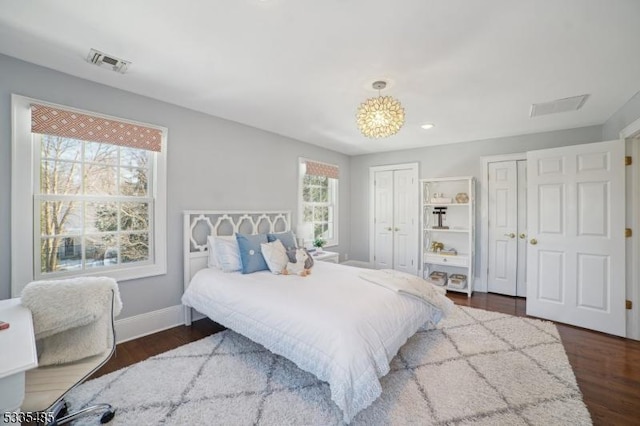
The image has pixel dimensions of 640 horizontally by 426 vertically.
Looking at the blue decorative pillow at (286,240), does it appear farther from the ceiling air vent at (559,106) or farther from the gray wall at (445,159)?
the ceiling air vent at (559,106)

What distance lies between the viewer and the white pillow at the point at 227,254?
304 cm

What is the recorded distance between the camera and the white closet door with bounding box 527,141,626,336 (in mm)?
3031

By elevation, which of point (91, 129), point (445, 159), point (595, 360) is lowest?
point (595, 360)

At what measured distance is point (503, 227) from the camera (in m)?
4.41

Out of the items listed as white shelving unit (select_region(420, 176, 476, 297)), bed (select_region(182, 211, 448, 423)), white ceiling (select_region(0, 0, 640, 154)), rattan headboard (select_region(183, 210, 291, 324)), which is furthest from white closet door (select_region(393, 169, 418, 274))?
rattan headboard (select_region(183, 210, 291, 324))

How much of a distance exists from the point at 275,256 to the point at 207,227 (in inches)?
39.9

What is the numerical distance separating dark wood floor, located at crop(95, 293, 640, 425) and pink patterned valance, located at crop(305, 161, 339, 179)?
282 centimetres

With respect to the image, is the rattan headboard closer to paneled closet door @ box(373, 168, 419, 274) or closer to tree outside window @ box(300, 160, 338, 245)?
tree outside window @ box(300, 160, 338, 245)

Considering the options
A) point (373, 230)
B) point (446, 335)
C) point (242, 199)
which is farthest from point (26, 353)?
point (373, 230)

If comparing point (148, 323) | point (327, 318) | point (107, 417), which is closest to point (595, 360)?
point (327, 318)

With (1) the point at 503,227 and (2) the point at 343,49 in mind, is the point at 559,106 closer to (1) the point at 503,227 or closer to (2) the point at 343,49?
(1) the point at 503,227

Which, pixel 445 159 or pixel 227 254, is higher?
pixel 445 159

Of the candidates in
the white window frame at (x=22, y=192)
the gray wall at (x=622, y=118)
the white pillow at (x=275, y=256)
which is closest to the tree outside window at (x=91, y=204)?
the white window frame at (x=22, y=192)

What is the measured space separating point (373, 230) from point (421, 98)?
124 inches
